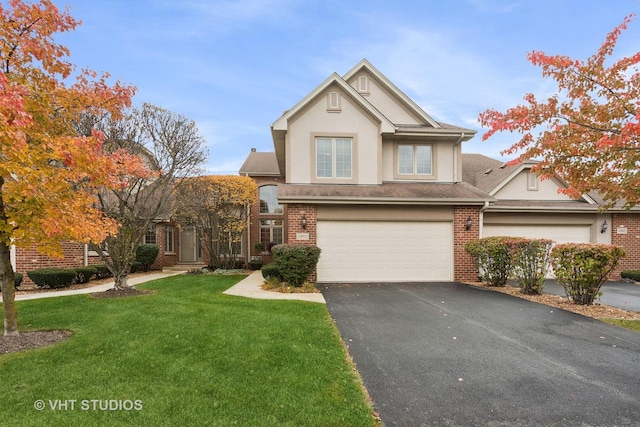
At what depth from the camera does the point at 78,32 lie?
235 inches

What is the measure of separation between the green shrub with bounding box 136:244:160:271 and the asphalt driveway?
11.9 meters

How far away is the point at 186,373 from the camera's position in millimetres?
3986

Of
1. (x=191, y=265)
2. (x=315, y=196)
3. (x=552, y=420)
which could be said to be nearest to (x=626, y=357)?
(x=552, y=420)

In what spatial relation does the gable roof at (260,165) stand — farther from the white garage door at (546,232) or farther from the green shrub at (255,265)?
the white garage door at (546,232)

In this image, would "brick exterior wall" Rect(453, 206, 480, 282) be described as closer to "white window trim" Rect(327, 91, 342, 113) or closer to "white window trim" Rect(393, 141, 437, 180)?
"white window trim" Rect(393, 141, 437, 180)

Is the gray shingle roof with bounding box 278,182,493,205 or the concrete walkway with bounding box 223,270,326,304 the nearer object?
the concrete walkway with bounding box 223,270,326,304

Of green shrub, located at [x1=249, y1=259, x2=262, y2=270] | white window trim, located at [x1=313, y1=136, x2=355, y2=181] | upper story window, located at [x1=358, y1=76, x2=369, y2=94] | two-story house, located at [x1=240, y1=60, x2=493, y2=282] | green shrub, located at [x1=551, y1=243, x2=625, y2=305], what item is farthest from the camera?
green shrub, located at [x1=249, y1=259, x2=262, y2=270]

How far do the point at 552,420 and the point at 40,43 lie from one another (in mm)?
8552

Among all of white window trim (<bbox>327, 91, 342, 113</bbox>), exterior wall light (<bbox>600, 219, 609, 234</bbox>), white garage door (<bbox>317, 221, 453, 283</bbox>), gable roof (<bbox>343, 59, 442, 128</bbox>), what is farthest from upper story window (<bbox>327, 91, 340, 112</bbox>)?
exterior wall light (<bbox>600, 219, 609, 234</bbox>)

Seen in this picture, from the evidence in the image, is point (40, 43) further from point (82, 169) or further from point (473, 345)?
point (473, 345)

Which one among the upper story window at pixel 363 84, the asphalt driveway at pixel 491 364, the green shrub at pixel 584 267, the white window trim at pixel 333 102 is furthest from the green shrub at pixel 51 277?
the green shrub at pixel 584 267

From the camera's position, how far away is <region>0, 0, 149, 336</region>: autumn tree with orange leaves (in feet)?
15.0

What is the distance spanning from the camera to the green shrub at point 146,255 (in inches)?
632

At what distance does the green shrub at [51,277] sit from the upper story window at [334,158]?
923 cm
